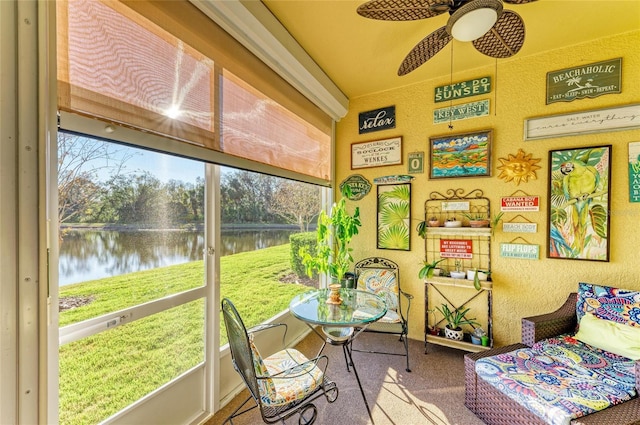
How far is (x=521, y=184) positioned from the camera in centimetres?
251

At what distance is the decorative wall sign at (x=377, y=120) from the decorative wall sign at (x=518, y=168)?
1.29m

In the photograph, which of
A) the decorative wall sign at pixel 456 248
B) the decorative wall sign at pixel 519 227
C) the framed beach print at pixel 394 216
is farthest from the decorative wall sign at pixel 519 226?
the framed beach print at pixel 394 216

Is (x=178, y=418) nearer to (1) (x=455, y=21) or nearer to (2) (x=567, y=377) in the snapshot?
(2) (x=567, y=377)

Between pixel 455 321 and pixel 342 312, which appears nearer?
pixel 342 312

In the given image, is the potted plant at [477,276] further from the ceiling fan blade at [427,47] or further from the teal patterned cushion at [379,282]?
the ceiling fan blade at [427,47]

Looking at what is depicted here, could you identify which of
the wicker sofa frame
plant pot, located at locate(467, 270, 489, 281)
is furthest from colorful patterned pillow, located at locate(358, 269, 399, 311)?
the wicker sofa frame

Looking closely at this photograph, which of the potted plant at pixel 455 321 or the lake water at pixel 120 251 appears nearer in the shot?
the lake water at pixel 120 251

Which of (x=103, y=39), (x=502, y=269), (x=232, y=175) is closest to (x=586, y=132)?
(x=502, y=269)

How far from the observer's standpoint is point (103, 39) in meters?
1.12

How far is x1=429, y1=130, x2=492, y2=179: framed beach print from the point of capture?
2643mm

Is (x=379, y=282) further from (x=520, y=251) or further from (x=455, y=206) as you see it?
(x=520, y=251)

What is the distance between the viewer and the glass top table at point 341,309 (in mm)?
1741

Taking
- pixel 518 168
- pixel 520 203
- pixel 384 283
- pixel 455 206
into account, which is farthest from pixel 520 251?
pixel 384 283

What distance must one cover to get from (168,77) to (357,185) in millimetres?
2427
